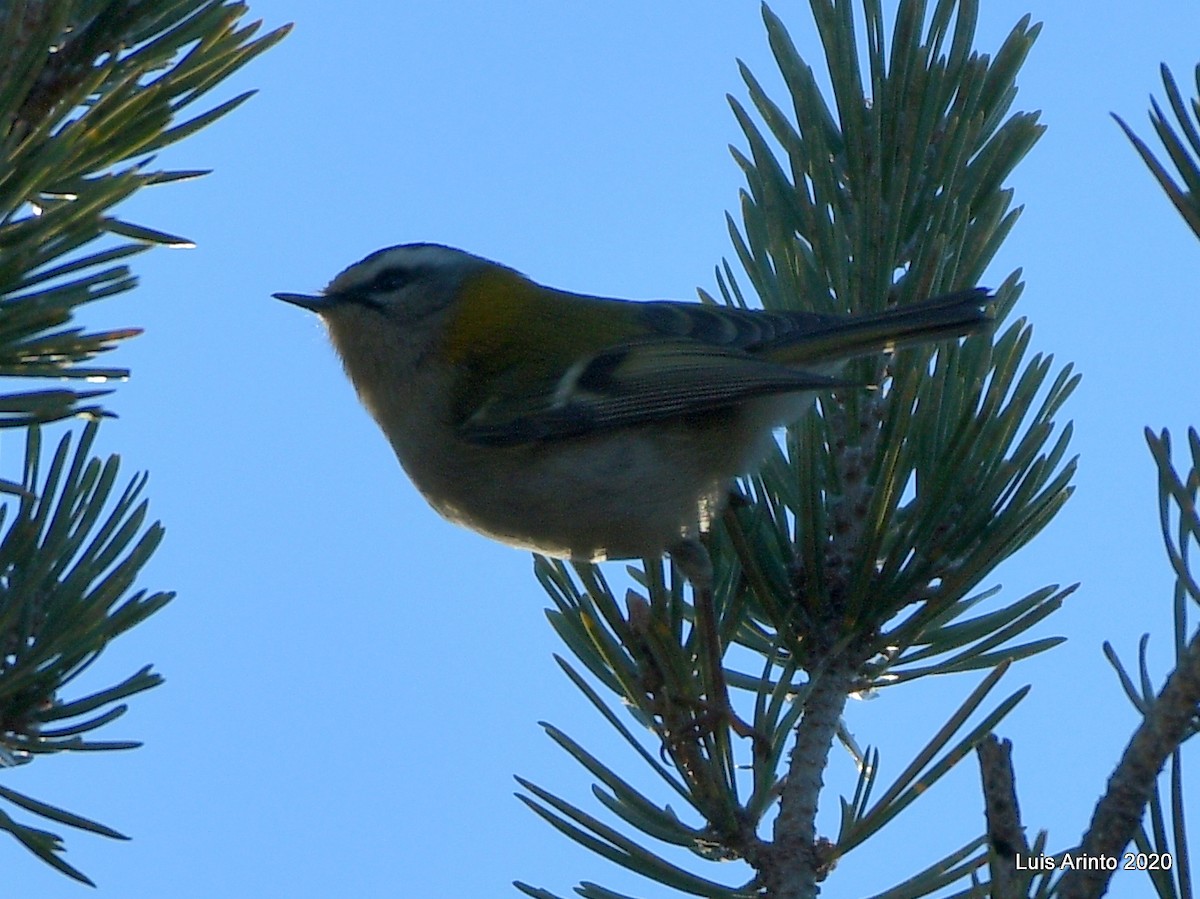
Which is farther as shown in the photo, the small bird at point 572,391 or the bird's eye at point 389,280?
the bird's eye at point 389,280

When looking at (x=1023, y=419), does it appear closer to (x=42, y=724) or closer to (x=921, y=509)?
(x=921, y=509)

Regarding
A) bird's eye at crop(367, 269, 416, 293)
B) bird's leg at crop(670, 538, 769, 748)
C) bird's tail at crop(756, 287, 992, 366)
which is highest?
bird's eye at crop(367, 269, 416, 293)

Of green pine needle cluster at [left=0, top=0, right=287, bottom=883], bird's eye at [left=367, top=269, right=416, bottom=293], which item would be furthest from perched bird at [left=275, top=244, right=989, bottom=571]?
green pine needle cluster at [left=0, top=0, right=287, bottom=883]

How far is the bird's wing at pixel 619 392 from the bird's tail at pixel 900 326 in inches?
12.6

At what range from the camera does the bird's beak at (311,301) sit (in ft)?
7.14

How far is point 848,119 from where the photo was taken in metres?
1.27

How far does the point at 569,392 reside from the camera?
79.4 inches

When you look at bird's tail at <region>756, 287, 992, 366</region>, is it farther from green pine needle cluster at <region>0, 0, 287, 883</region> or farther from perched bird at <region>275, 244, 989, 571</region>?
green pine needle cluster at <region>0, 0, 287, 883</region>

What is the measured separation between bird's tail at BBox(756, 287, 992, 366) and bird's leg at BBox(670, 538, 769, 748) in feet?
0.82

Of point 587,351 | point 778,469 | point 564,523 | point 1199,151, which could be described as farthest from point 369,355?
point 1199,151

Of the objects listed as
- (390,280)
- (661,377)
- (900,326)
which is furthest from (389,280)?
(900,326)

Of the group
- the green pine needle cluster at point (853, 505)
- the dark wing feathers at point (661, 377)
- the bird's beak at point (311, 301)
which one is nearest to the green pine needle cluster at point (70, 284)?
the green pine needle cluster at point (853, 505)

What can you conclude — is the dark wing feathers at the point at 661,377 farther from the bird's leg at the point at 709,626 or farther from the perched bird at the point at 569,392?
the bird's leg at the point at 709,626

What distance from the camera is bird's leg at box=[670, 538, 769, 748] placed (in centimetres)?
106
